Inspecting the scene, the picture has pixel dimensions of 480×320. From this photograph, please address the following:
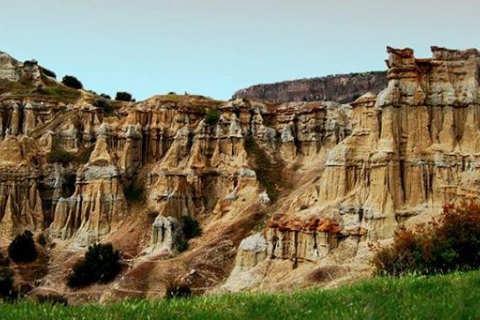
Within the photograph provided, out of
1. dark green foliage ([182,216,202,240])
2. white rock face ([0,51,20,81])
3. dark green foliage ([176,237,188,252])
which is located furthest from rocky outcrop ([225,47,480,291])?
white rock face ([0,51,20,81])

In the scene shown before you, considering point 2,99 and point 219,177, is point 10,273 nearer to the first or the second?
point 219,177

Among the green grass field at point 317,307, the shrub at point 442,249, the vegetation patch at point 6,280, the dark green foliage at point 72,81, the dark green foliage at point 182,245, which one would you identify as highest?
the dark green foliage at point 72,81

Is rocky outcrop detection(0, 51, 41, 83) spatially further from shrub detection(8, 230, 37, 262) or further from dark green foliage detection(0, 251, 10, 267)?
dark green foliage detection(0, 251, 10, 267)

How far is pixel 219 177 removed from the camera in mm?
58812

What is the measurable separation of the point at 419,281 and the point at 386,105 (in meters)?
30.5

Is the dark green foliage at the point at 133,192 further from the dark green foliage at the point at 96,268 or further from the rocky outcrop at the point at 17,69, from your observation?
the rocky outcrop at the point at 17,69

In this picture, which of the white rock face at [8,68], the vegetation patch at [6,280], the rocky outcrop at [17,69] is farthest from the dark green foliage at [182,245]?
the white rock face at [8,68]

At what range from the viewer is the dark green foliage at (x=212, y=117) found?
6136 cm

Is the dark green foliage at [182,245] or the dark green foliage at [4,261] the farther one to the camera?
the dark green foliage at [4,261]

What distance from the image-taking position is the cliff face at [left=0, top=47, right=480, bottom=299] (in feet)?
129

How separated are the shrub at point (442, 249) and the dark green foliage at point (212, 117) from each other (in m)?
38.2

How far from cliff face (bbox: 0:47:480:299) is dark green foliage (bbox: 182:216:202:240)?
0.56m

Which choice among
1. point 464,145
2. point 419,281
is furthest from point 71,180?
point 419,281

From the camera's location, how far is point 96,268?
4903 cm
